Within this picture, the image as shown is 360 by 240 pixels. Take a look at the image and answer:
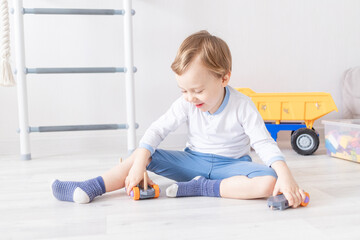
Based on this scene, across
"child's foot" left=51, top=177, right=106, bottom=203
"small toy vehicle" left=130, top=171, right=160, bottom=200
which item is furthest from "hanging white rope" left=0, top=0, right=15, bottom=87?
"small toy vehicle" left=130, top=171, right=160, bottom=200

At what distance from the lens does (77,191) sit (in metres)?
1.01

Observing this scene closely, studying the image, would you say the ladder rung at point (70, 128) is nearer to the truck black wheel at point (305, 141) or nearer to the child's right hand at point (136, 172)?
the child's right hand at point (136, 172)

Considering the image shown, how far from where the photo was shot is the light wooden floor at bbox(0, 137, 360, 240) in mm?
809

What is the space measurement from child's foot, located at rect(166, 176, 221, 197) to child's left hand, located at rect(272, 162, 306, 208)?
0.16 meters

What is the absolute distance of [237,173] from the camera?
Result: 1.09 meters

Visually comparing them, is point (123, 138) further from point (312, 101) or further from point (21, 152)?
point (312, 101)

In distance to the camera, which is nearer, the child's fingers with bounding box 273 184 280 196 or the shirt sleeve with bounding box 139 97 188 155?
the child's fingers with bounding box 273 184 280 196

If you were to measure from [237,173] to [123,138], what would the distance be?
927mm

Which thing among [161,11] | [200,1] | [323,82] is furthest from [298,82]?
[161,11]

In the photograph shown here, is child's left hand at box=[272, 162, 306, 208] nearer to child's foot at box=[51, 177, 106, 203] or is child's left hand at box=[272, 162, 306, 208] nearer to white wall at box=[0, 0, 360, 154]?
child's foot at box=[51, 177, 106, 203]

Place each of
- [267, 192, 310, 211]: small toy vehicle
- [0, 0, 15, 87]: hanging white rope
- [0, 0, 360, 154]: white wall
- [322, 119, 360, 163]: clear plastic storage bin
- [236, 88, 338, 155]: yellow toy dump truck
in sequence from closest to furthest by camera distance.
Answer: [267, 192, 310, 211]: small toy vehicle → [322, 119, 360, 163]: clear plastic storage bin → [0, 0, 15, 87]: hanging white rope → [236, 88, 338, 155]: yellow toy dump truck → [0, 0, 360, 154]: white wall

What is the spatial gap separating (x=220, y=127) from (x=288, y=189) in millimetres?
273

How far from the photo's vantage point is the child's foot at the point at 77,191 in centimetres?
101

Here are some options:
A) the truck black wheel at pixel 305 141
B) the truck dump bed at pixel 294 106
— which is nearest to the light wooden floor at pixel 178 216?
the truck black wheel at pixel 305 141
